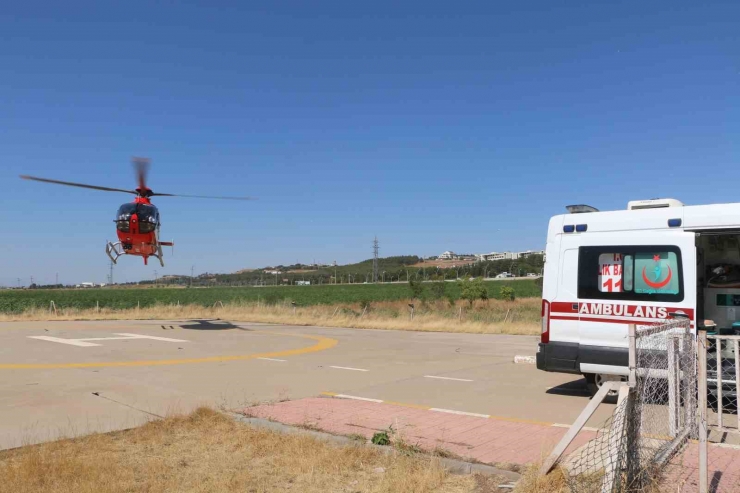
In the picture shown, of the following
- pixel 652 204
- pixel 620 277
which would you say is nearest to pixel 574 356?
pixel 620 277

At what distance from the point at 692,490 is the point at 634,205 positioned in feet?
18.0

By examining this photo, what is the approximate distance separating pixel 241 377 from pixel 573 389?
6311 mm

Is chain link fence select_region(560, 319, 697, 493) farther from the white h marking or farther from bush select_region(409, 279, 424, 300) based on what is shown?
bush select_region(409, 279, 424, 300)

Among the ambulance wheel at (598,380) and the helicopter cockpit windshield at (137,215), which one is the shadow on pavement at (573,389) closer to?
the ambulance wheel at (598,380)

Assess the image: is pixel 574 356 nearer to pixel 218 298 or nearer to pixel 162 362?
pixel 162 362

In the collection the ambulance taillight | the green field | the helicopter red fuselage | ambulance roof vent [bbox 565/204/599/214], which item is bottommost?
the green field

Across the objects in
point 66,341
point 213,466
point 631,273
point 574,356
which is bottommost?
point 66,341

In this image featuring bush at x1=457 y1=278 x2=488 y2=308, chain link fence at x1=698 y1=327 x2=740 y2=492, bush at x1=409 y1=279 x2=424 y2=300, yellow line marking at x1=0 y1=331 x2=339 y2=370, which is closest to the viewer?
chain link fence at x1=698 y1=327 x2=740 y2=492

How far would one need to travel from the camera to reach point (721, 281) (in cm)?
1037

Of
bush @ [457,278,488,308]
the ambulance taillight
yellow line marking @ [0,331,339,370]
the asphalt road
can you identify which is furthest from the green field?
the ambulance taillight

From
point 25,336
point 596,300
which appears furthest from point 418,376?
point 25,336

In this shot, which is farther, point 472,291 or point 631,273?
point 472,291

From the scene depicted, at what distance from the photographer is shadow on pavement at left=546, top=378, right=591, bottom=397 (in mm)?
10242

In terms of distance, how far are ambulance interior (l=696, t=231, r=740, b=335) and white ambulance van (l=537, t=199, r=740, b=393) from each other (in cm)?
2
